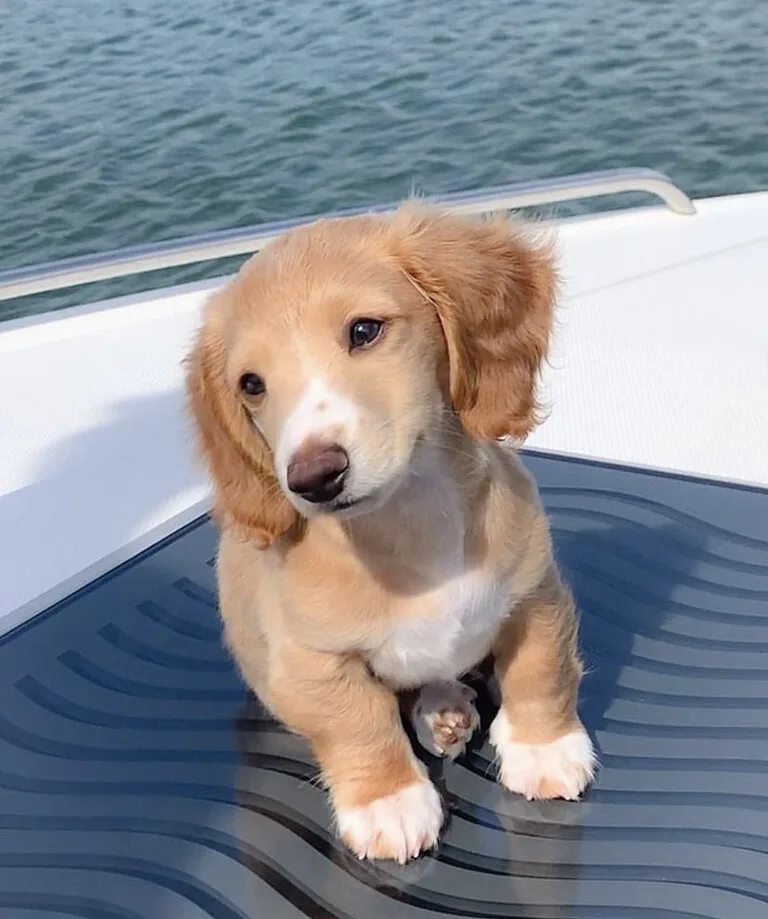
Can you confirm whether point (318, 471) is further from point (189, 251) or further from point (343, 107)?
point (343, 107)

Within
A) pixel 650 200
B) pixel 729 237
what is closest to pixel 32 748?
pixel 729 237

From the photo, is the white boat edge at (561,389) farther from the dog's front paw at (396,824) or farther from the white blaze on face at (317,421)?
the white blaze on face at (317,421)

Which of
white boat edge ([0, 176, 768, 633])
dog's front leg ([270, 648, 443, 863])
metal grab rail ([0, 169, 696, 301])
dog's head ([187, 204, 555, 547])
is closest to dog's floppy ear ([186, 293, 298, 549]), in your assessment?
dog's head ([187, 204, 555, 547])

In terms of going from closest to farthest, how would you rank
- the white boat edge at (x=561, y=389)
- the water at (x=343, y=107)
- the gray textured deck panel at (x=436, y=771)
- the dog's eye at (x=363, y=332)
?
1. the dog's eye at (x=363, y=332)
2. the gray textured deck panel at (x=436, y=771)
3. the white boat edge at (x=561, y=389)
4. the water at (x=343, y=107)

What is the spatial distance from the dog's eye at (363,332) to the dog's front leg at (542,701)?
43cm

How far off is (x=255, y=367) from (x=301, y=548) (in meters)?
0.27

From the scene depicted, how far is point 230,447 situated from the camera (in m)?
1.65

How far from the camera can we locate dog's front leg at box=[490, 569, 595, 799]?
169 cm

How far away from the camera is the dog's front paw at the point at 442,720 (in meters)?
1.78

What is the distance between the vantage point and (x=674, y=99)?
7918mm

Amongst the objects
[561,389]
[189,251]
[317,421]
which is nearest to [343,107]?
[189,251]

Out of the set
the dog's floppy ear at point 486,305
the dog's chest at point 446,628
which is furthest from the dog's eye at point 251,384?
the dog's chest at point 446,628

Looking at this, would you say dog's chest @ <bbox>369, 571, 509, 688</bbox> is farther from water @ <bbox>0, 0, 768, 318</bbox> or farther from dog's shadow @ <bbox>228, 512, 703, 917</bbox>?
water @ <bbox>0, 0, 768, 318</bbox>

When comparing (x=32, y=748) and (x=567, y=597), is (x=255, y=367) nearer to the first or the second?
(x=567, y=597)
